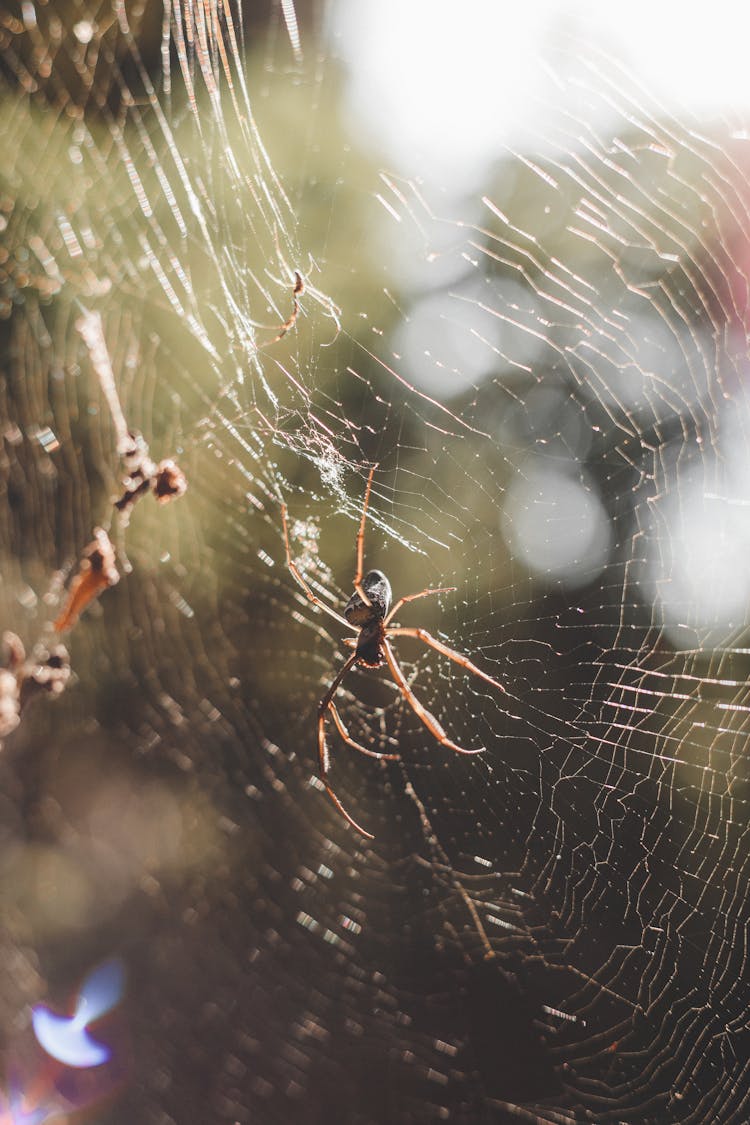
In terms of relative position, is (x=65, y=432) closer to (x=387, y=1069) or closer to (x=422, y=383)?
(x=422, y=383)

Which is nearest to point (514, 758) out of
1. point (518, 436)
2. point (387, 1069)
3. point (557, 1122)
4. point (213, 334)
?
point (518, 436)

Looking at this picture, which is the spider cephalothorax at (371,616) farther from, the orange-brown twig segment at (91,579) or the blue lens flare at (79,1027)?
the blue lens flare at (79,1027)

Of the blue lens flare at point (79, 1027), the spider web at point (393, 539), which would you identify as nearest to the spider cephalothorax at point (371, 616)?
the spider web at point (393, 539)

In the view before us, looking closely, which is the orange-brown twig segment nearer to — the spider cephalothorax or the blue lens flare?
the spider cephalothorax

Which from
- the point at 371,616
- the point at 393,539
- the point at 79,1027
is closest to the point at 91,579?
the point at 371,616

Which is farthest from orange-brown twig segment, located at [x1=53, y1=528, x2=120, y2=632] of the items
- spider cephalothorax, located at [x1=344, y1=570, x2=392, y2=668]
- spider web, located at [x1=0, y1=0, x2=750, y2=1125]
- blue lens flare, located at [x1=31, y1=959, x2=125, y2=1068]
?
blue lens flare, located at [x1=31, y1=959, x2=125, y2=1068]
